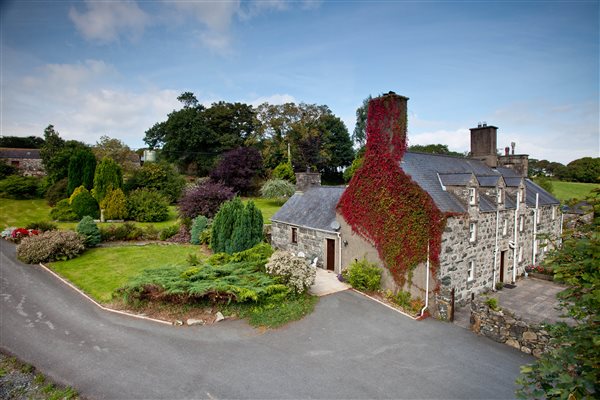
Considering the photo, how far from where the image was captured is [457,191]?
15695 mm

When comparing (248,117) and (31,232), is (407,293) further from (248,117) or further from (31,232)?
(248,117)

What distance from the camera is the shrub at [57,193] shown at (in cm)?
3584

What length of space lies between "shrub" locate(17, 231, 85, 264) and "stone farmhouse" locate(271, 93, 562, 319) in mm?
12305

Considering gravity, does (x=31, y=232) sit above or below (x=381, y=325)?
above

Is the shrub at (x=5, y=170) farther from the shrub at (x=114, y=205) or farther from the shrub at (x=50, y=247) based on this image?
the shrub at (x=50, y=247)

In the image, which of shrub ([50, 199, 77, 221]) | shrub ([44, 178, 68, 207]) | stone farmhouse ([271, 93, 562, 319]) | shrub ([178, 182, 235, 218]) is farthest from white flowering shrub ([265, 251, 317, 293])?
shrub ([44, 178, 68, 207])

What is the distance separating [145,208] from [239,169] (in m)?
15.4

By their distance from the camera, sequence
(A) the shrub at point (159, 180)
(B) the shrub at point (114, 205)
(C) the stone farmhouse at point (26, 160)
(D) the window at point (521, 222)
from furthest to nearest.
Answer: (C) the stone farmhouse at point (26, 160) → (A) the shrub at point (159, 180) → (B) the shrub at point (114, 205) → (D) the window at point (521, 222)

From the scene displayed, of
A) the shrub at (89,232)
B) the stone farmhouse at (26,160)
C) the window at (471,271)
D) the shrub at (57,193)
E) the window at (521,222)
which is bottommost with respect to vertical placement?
the window at (471,271)

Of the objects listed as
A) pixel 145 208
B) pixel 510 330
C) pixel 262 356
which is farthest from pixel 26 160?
pixel 510 330

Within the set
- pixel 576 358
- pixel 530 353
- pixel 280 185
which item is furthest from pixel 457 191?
pixel 280 185

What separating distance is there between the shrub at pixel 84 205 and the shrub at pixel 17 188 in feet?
39.3

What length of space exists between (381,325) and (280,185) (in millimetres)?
28234

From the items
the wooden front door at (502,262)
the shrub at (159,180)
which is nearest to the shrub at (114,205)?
the shrub at (159,180)
